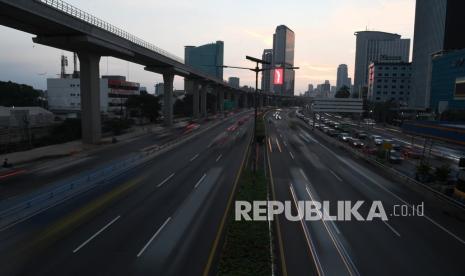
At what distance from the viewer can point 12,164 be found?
3906 cm

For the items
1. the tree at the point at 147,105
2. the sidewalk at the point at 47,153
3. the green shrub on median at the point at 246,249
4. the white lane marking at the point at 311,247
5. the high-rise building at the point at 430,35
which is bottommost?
the sidewalk at the point at 47,153

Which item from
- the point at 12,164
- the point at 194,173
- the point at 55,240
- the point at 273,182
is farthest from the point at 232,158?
the point at 55,240

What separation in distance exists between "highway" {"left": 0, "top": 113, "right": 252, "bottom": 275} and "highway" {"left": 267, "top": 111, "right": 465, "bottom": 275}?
466 centimetres

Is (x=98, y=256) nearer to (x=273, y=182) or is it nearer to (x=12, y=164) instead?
(x=273, y=182)

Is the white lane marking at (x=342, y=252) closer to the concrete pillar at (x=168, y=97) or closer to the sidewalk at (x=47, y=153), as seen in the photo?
the sidewalk at (x=47, y=153)

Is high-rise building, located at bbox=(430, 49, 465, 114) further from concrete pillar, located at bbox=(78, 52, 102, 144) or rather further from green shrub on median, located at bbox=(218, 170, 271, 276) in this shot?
green shrub on median, located at bbox=(218, 170, 271, 276)

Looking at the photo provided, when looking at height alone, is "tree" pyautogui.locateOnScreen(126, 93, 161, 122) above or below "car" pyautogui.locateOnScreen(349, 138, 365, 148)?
above

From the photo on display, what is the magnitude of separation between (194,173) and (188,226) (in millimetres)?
15474

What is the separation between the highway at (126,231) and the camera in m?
15.8

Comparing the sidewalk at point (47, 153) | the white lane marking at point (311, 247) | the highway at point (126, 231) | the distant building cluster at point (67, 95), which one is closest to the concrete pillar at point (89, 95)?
the sidewalk at point (47, 153)

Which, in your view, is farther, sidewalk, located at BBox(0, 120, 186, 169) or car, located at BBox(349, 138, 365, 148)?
car, located at BBox(349, 138, 365, 148)

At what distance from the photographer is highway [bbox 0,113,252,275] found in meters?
15.8

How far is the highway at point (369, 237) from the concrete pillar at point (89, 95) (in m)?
Result: 34.4

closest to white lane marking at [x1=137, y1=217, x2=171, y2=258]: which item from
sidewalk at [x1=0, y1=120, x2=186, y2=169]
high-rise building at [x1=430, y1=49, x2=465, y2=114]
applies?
sidewalk at [x1=0, y1=120, x2=186, y2=169]
